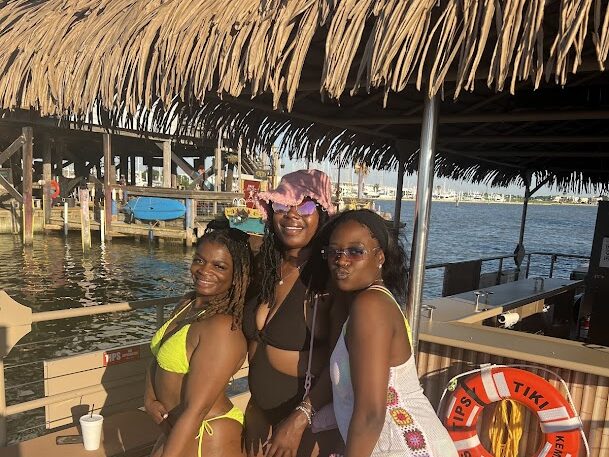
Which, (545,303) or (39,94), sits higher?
(39,94)

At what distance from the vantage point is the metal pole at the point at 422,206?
238 cm

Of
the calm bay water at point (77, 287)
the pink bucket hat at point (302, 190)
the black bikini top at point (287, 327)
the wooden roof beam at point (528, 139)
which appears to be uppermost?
the wooden roof beam at point (528, 139)

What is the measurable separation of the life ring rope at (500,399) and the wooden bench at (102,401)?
1682 millimetres

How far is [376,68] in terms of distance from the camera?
78.4 inches

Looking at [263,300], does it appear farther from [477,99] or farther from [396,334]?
[477,99]

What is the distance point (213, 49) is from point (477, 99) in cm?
201

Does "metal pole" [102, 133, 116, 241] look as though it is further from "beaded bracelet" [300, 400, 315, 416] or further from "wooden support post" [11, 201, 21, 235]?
"beaded bracelet" [300, 400, 315, 416]

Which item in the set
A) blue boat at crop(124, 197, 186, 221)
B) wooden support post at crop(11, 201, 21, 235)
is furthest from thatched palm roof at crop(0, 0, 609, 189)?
wooden support post at crop(11, 201, 21, 235)

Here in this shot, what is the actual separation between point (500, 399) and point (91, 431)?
210cm

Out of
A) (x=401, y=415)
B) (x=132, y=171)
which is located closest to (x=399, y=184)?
(x=401, y=415)

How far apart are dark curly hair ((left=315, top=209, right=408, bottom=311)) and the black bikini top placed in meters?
0.16

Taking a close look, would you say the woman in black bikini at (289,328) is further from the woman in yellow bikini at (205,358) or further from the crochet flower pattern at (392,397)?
the crochet flower pattern at (392,397)

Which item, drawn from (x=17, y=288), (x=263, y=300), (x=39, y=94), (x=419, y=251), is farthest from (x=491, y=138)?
(x=17, y=288)

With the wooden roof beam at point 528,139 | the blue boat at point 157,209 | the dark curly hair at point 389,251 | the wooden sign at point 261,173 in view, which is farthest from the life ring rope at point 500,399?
the wooden sign at point 261,173
